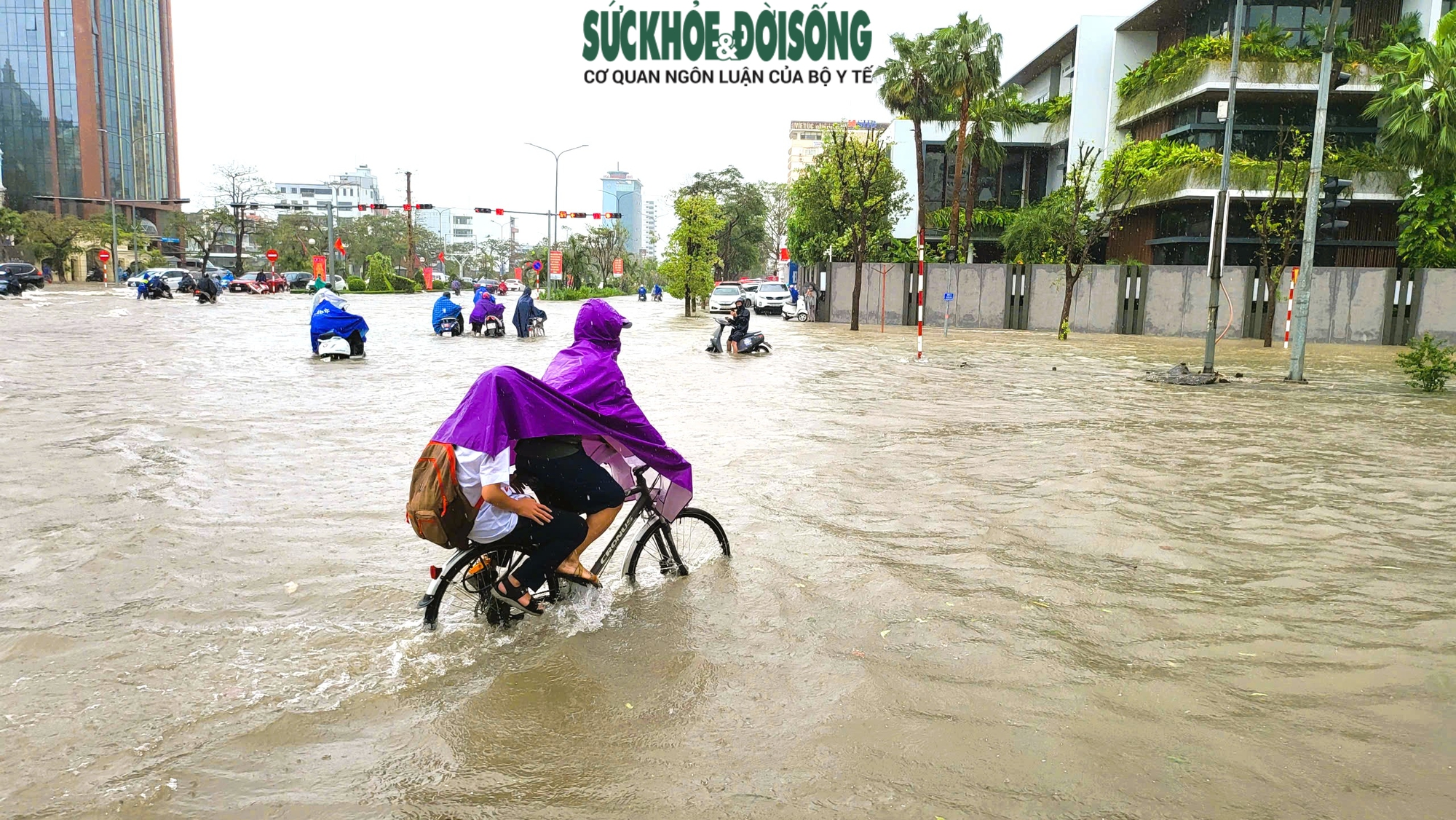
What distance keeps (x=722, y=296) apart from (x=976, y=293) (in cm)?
1191

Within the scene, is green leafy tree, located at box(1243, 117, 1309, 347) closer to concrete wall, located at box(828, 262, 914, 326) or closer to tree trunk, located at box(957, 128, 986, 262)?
tree trunk, located at box(957, 128, 986, 262)

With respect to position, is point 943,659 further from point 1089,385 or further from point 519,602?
point 1089,385

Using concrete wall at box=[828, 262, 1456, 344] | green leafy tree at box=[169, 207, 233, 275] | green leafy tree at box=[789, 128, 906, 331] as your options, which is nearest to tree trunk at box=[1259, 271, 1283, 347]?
concrete wall at box=[828, 262, 1456, 344]

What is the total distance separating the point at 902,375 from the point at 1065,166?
31.4m

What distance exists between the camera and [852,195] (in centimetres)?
3512

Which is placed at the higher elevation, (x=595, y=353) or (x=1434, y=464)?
(x=595, y=353)

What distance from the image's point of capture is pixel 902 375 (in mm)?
17875

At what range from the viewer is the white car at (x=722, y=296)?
138 feet

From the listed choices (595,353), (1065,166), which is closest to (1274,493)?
(595,353)

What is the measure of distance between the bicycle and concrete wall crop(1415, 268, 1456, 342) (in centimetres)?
3206

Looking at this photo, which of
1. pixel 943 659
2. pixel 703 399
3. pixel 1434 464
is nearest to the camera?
pixel 943 659

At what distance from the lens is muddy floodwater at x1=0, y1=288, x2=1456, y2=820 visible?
3.58 meters

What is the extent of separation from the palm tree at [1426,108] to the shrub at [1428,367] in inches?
682

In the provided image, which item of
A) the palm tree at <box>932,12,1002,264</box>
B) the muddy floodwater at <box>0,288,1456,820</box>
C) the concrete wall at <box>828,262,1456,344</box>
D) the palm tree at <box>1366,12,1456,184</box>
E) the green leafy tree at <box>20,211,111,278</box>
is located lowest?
the muddy floodwater at <box>0,288,1456,820</box>
